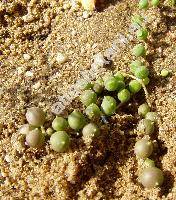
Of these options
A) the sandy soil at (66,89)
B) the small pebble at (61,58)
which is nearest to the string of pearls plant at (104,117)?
the sandy soil at (66,89)

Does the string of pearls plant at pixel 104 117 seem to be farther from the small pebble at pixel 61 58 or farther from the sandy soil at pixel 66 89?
the small pebble at pixel 61 58

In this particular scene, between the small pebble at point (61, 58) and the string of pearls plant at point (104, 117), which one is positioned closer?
the string of pearls plant at point (104, 117)

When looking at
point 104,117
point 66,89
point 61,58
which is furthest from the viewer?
point 61,58

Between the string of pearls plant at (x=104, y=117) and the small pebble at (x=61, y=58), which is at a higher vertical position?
the small pebble at (x=61, y=58)

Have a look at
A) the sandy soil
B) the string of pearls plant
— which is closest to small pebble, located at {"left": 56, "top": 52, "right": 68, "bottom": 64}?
the sandy soil

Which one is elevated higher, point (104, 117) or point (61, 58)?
point (61, 58)

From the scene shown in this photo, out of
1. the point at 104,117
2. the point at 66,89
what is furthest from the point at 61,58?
the point at 104,117

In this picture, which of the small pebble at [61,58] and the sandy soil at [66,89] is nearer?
the sandy soil at [66,89]

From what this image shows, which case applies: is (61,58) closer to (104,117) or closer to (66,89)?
(66,89)
